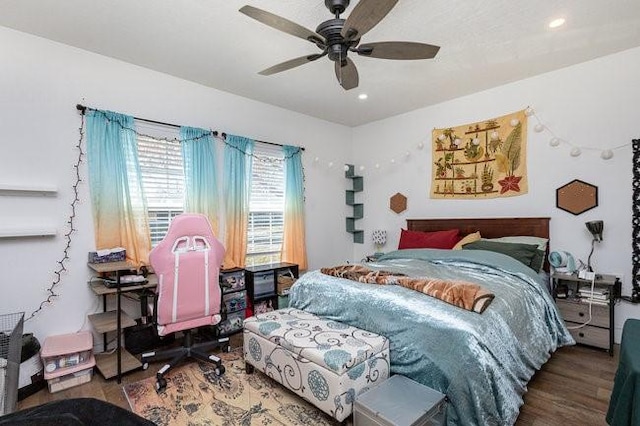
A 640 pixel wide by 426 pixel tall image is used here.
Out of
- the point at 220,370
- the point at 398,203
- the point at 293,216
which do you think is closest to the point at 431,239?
the point at 398,203

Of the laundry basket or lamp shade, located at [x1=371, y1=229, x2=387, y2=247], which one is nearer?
the laundry basket

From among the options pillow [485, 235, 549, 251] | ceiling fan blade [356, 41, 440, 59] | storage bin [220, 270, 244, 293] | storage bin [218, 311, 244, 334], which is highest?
ceiling fan blade [356, 41, 440, 59]

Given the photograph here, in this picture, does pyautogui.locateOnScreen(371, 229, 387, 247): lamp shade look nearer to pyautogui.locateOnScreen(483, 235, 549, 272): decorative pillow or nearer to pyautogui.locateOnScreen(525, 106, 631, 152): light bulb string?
pyautogui.locateOnScreen(483, 235, 549, 272): decorative pillow

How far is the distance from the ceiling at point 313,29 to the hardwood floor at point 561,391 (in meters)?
2.68

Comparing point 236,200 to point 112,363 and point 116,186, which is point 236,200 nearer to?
point 116,186

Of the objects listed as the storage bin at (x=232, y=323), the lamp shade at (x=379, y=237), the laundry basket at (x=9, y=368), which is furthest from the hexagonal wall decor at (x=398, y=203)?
the laundry basket at (x=9, y=368)

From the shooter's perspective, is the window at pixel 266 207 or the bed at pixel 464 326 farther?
the window at pixel 266 207

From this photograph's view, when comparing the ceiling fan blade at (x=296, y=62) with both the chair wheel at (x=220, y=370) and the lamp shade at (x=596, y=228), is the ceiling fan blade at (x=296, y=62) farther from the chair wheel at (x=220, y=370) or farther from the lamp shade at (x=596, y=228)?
the lamp shade at (x=596, y=228)

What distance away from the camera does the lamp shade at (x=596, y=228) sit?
112 inches

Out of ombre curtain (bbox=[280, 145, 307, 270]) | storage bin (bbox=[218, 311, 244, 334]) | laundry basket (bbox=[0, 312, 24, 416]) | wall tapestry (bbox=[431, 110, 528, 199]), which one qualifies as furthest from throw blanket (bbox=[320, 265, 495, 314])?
laundry basket (bbox=[0, 312, 24, 416])

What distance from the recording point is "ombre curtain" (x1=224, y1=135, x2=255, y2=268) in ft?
11.7

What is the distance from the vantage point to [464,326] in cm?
172

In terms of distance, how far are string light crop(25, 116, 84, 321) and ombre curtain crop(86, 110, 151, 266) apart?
0.25ft

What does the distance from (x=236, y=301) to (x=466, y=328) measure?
2.34 metres
